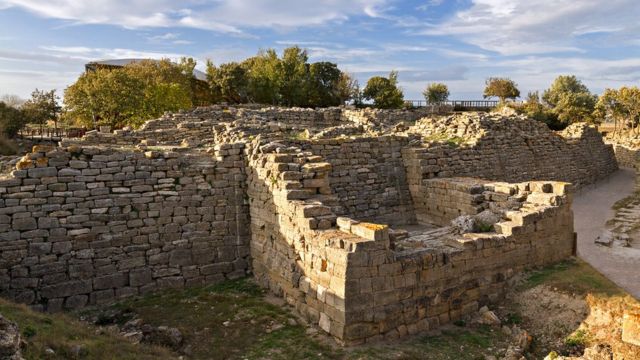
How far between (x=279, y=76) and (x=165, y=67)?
10.2 metres

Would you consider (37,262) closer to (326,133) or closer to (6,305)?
(6,305)

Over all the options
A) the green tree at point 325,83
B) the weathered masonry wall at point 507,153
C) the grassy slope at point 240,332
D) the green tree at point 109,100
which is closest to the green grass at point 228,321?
the grassy slope at point 240,332

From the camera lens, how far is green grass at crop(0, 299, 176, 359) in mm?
6516

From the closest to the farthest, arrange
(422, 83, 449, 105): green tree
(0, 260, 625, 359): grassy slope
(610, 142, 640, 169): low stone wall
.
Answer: (0, 260, 625, 359): grassy slope
(610, 142, 640, 169): low stone wall
(422, 83, 449, 105): green tree

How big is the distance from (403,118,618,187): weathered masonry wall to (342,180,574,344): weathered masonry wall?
4458 mm

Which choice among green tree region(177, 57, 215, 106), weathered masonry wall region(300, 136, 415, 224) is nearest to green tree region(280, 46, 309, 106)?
green tree region(177, 57, 215, 106)

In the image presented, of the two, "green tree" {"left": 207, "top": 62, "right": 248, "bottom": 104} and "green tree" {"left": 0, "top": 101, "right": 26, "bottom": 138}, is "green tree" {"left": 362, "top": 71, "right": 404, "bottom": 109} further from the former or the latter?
"green tree" {"left": 0, "top": 101, "right": 26, "bottom": 138}

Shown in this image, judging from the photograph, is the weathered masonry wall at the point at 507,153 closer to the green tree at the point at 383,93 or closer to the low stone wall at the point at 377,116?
the low stone wall at the point at 377,116

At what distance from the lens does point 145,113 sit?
31219 millimetres

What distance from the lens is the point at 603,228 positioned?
16281 millimetres

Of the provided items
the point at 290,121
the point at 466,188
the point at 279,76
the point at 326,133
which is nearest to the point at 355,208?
the point at 466,188

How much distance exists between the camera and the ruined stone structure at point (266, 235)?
846cm

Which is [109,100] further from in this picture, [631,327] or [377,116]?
[631,327]

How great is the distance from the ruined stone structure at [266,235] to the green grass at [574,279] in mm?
349
